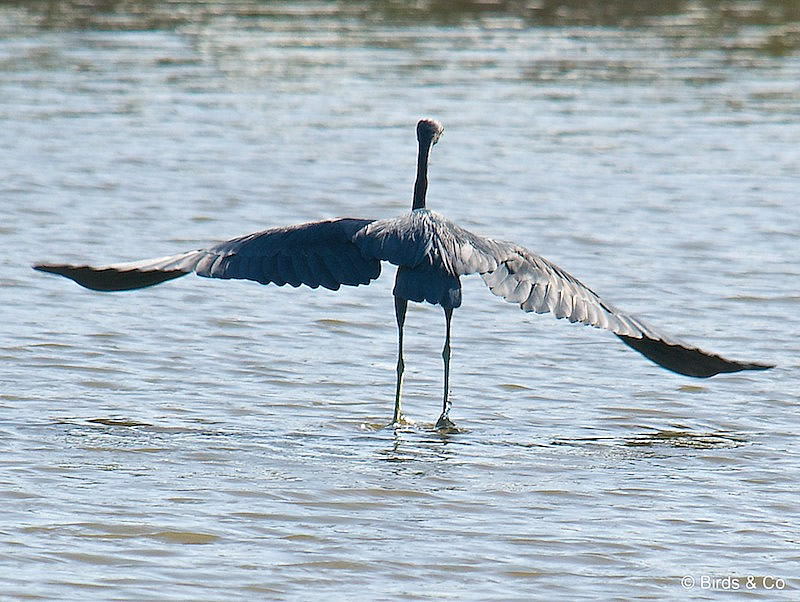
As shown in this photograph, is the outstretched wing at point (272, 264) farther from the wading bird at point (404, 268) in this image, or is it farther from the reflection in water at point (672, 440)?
the reflection in water at point (672, 440)

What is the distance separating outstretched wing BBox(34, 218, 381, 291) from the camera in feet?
27.4

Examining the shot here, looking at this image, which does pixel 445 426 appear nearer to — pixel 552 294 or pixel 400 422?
pixel 400 422

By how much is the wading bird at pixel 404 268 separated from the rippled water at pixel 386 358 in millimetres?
679

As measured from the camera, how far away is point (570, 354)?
34.1 ft

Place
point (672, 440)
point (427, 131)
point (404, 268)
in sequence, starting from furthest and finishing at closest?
point (427, 131)
point (672, 440)
point (404, 268)

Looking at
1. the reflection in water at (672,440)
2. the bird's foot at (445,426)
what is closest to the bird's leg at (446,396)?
the bird's foot at (445,426)

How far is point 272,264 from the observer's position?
846 centimetres

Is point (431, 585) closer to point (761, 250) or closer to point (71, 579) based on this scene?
point (71, 579)

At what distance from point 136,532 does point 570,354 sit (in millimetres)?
4145

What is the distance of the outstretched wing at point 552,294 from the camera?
8172 millimetres

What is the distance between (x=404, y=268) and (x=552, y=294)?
2.50 ft

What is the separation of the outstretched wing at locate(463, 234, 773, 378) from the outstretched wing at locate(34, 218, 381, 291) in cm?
59

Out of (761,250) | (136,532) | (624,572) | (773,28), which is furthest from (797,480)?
(773,28)

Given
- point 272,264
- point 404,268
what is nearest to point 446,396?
point 404,268
